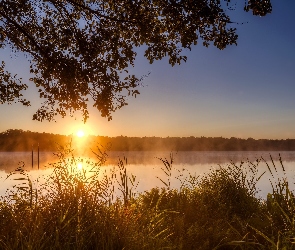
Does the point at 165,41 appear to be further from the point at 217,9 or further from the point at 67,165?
the point at 67,165

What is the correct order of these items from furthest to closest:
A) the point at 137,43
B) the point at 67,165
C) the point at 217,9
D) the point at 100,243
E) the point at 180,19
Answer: the point at 137,43, the point at 180,19, the point at 217,9, the point at 67,165, the point at 100,243

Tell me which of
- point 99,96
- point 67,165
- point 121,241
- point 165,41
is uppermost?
point 165,41

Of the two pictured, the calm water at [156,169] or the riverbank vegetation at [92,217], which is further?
the calm water at [156,169]

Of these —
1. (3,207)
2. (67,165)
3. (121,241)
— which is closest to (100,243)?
(121,241)

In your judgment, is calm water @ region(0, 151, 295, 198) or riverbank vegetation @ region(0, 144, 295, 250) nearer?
riverbank vegetation @ region(0, 144, 295, 250)

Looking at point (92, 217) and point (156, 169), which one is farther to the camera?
point (156, 169)

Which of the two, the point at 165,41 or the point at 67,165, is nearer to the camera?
the point at 67,165

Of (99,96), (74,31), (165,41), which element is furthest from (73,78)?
(165,41)

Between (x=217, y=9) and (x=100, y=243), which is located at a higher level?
(x=217, y=9)

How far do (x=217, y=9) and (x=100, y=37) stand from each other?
10.4ft

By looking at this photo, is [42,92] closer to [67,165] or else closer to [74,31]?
[74,31]

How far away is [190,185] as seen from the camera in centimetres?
1098

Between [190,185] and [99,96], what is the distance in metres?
3.66

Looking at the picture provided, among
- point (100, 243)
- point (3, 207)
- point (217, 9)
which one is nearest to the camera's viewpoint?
point (100, 243)
